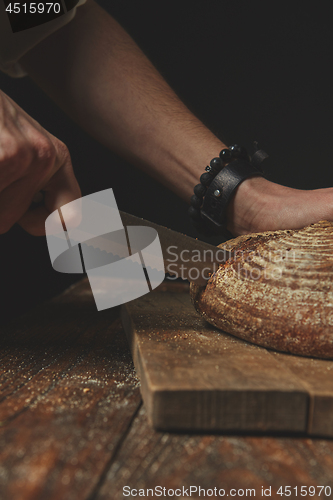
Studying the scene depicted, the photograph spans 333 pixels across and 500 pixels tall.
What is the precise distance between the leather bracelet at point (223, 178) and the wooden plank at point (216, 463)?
0.79m

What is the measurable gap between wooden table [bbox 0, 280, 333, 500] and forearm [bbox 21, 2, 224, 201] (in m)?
0.92

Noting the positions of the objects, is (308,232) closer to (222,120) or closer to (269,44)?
(222,120)

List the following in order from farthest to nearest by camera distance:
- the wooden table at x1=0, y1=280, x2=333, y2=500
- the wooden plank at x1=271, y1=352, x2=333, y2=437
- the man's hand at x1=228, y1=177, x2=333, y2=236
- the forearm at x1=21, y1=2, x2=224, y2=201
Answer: the forearm at x1=21, y1=2, x2=224, y2=201, the man's hand at x1=228, y1=177, x2=333, y2=236, the wooden plank at x1=271, y1=352, x2=333, y2=437, the wooden table at x1=0, y1=280, x2=333, y2=500

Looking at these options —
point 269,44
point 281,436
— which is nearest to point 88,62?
point 269,44

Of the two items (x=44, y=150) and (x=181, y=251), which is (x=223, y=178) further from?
(x=44, y=150)

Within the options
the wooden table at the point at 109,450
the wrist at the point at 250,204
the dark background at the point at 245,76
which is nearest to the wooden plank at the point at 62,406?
the wooden table at the point at 109,450

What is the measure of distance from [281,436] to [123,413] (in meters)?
0.27

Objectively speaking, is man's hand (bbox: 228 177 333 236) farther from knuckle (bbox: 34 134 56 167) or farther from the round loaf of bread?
knuckle (bbox: 34 134 56 167)

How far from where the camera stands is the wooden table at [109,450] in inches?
17.8

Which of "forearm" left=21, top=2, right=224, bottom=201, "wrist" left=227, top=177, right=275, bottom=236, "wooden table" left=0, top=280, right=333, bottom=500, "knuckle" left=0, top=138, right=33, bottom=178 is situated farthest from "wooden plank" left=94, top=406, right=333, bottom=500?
"forearm" left=21, top=2, right=224, bottom=201

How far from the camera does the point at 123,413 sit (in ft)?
2.02

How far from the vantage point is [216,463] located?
1.63ft

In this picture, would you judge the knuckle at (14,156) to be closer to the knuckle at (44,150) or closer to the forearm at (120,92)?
the knuckle at (44,150)

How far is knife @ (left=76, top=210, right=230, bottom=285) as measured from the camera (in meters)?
0.96
